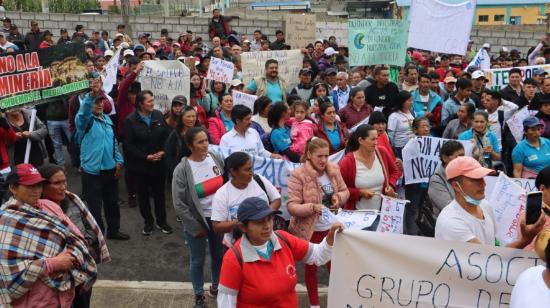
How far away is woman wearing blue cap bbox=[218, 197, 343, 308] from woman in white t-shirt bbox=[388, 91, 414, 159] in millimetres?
4086

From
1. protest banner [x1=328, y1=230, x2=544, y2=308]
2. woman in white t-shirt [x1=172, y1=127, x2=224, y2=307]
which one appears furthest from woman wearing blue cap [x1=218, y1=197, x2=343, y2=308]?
woman in white t-shirt [x1=172, y1=127, x2=224, y2=307]

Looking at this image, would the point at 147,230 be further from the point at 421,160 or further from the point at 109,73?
the point at 421,160

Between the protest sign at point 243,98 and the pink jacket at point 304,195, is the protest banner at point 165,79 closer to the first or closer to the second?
the protest sign at point 243,98

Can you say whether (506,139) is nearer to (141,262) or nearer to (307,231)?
(307,231)

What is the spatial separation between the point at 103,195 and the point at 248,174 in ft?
9.75

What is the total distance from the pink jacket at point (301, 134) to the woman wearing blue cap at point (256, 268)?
3.12m

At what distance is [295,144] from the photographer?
650cm

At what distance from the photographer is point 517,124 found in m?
7.28

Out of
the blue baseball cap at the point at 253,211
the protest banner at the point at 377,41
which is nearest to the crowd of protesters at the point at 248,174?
the blue baseball cap at the point at 253,211

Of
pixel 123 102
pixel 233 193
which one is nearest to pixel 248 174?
pixel 233 193

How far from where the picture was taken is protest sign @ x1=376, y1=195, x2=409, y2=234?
488cm

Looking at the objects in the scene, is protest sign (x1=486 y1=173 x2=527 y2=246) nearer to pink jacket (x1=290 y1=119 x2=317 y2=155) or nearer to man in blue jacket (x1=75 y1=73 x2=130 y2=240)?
pink jacket (x1=290 y1=119 x2=317 y2=155)

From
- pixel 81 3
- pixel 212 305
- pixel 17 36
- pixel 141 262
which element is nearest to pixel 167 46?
pixel 17 36

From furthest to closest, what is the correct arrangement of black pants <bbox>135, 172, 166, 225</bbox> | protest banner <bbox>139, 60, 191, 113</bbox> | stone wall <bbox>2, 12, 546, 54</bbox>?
stone wall <bbox>2, 12, 546, 54</bbox>
protest banner <bbox>139, 60, 191, 113</bbox>
black pants <bbox>135, 172, 166, 225</bbox>
